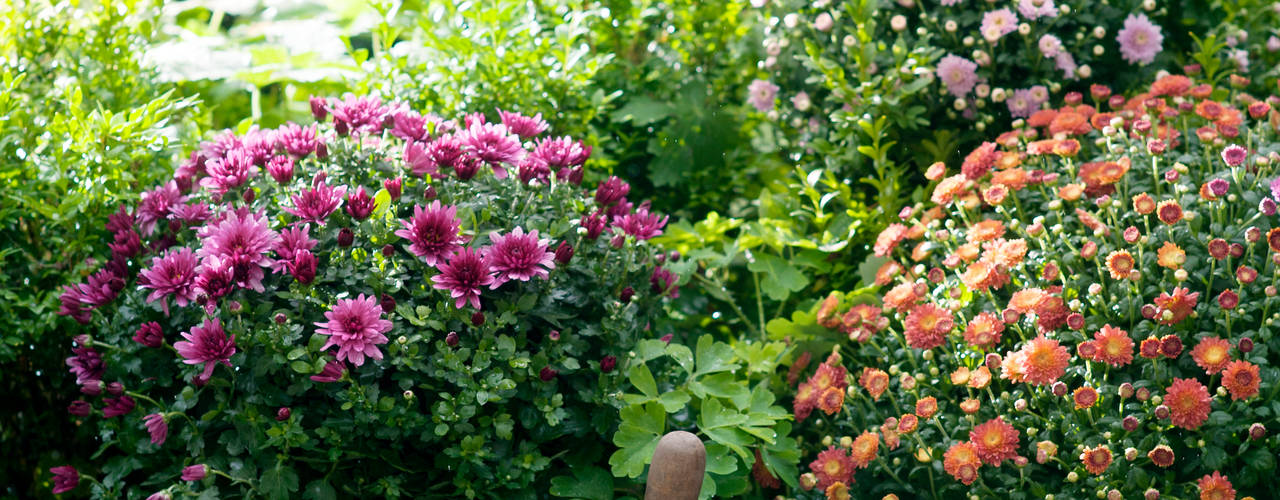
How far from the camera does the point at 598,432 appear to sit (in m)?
1.80

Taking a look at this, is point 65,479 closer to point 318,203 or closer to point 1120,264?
point 318,203

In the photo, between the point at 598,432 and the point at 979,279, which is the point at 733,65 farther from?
the point at 598,432

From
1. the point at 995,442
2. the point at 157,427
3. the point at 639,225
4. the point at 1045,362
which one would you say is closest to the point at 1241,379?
the point at 1045,362

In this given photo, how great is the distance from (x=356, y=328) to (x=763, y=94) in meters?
1.57

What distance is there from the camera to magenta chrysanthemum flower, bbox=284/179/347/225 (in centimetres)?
162

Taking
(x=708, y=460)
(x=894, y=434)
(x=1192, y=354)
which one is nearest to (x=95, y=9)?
(x=708, y=460)

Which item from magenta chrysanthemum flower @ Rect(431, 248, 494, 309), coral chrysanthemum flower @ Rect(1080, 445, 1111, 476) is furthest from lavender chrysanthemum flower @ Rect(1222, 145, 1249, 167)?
magenta chrysanthemum flower @ Rect(431, 248, 494, 309)

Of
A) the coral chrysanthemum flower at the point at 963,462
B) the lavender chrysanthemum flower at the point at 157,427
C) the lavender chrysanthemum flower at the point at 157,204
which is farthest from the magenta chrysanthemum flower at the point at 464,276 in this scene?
the coral chrysanthemum flower at the point at 963,462

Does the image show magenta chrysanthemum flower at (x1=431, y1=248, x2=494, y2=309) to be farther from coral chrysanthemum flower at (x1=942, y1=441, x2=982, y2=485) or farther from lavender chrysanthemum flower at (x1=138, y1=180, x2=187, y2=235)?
coral chrysanthemum flower at (x1=942, y1=441, x2=982, y2=485)

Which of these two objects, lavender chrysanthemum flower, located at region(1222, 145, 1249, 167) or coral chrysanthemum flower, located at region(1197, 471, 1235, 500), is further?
lavender chrysanthemum flower, located at region(1222, 145, 1249, 167)

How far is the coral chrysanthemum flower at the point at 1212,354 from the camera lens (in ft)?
5.41

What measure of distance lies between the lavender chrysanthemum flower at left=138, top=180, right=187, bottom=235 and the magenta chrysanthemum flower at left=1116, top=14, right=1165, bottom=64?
7.28 feet

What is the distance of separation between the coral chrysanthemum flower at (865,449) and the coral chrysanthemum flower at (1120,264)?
51 centimetres

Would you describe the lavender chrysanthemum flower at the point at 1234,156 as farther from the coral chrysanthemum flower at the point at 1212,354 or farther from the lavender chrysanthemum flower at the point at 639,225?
the lavender chrysanthemum flower at the point at 639,225
